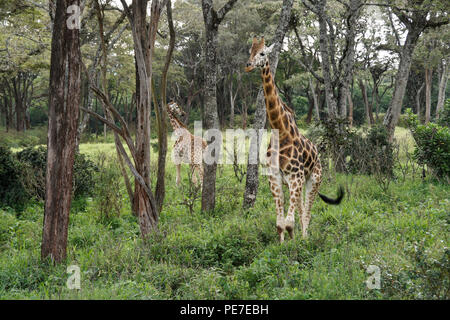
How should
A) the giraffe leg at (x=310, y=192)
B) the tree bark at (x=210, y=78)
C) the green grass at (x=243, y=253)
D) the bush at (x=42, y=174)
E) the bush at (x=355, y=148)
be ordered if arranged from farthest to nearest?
the bush at (x=355, y=148) → the bush at (x=42, y=174) → the tree bark at (x=210, y=78) → the giraffe leg at (x=310, y=192) → the green grass at (x=243, y=253)

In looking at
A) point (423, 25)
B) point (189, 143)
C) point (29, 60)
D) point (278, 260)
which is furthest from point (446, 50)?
point (278, 260)

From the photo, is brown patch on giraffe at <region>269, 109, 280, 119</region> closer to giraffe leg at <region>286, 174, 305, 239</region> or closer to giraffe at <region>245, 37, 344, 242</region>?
giraffe at <region>245, 37, 344, 242</region>

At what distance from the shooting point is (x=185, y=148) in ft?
34.3

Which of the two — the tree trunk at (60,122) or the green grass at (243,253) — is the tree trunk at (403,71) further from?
the tree trunk at (60,122)

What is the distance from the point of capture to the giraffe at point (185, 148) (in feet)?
33.8

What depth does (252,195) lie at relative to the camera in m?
7.81

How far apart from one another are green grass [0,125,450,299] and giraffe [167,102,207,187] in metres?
2.05

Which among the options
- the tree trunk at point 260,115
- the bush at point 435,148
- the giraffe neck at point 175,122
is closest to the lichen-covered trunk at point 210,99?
the tree trunk at point 260,115

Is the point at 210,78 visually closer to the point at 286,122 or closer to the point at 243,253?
the point at 286,122

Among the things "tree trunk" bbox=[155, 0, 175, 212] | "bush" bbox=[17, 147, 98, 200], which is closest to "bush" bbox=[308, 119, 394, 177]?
"tree trunk" bbox=[155, 0, 175, 212]

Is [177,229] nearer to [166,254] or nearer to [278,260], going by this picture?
[166,254]

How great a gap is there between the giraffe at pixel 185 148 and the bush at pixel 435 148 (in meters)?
5.18

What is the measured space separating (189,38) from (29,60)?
14.4 m

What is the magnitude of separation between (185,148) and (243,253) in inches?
211
